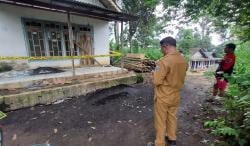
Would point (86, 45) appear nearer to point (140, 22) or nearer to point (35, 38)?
point (35, 38)

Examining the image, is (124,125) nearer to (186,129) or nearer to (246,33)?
(186,129)

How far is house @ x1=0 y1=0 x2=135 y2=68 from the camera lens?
770 centimetres

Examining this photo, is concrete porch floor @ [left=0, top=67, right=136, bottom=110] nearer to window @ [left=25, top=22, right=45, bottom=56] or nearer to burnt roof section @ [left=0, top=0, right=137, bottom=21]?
window @ [left=25, top=22, right=45, bottom=56]

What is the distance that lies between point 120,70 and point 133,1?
1136 cm

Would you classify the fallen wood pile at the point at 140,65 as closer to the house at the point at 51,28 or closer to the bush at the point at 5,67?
the house at the point at 51,28

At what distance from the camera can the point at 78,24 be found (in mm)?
10914

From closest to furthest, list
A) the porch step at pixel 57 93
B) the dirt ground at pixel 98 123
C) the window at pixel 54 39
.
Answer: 1. the dirt ground at pixel 98 123
2. the porch step at pixel 57 93
3. the window at pixel 54 39

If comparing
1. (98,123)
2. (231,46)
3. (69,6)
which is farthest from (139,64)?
(98,123)

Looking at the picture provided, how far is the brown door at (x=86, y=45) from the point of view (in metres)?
11.1

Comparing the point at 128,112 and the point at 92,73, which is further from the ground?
the point at 92,73

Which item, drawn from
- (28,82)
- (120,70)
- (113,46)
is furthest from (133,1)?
(28,82)

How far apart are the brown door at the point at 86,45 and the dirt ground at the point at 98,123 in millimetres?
4811

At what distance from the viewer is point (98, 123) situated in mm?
4887

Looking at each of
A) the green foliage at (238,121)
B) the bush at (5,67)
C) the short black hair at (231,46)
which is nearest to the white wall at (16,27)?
the bush at (5,67)
